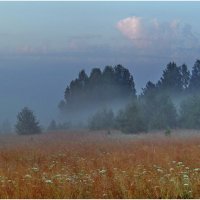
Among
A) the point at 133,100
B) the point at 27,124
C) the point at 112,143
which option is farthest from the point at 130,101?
the point at 112,143

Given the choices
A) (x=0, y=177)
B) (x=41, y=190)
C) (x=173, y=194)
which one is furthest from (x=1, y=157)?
(x=173, y=194)

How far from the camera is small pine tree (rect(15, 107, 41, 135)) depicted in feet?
109

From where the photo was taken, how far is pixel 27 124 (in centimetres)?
3453

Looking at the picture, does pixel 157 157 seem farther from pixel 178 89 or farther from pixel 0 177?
pixel 178 89

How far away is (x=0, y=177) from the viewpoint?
435 inches

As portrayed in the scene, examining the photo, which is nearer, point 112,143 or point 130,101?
point 112,143

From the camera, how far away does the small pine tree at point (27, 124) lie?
3316 cm

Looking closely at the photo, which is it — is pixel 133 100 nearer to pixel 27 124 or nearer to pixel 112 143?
pixel 27 124

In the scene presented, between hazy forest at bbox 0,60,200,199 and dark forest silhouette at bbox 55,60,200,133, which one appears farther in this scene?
A: dark forest silhouette at bbox 55,60,200,133

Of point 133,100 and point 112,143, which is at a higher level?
point 133,100

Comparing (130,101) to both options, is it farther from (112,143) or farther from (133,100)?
(112,143)

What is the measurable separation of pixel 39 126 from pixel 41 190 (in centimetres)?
2498

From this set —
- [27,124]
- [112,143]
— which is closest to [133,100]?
[27,124]

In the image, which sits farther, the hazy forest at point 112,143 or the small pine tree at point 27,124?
the small pine tree at point 27,124
